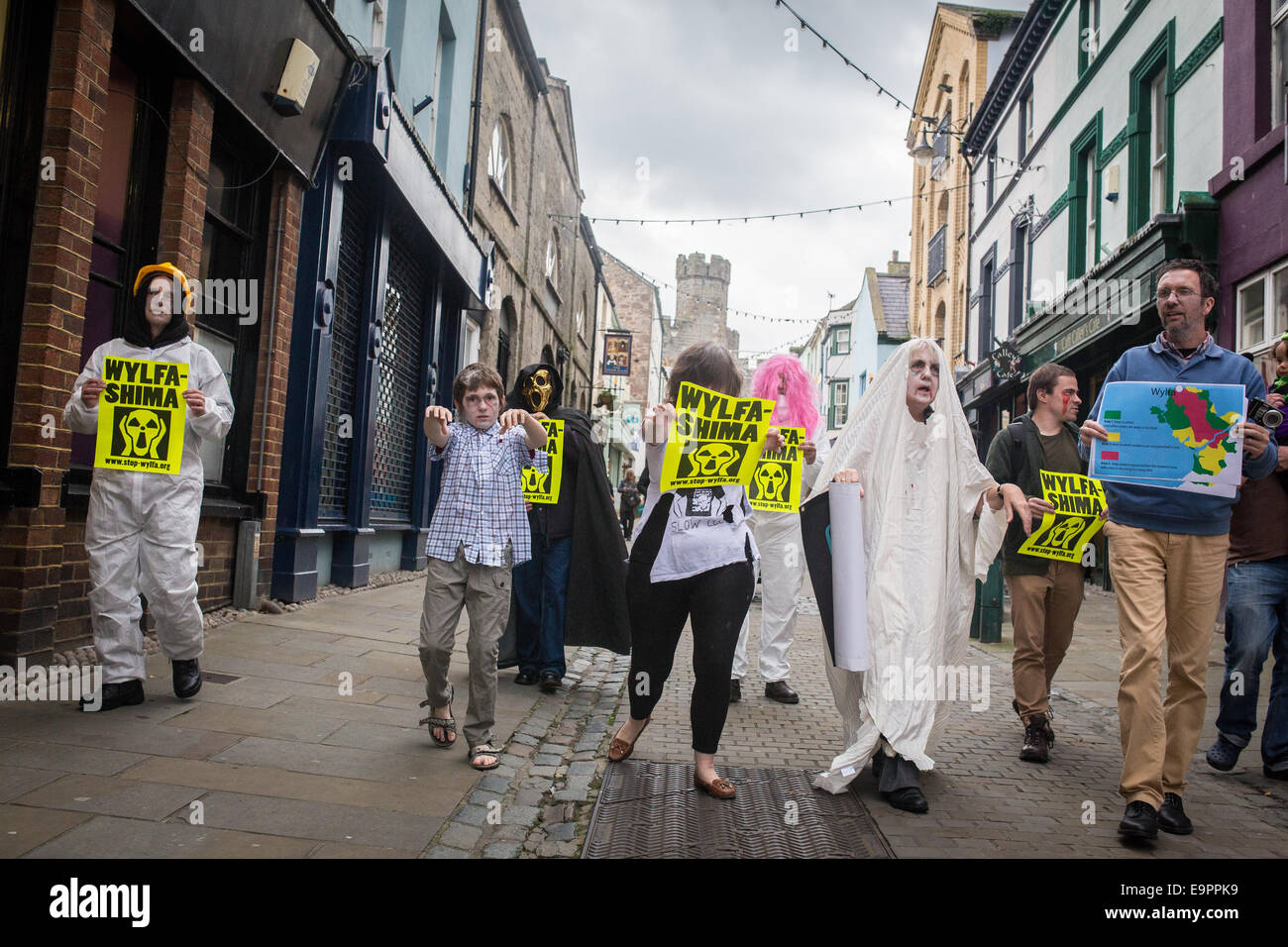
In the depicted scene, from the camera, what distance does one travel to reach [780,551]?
226 inches

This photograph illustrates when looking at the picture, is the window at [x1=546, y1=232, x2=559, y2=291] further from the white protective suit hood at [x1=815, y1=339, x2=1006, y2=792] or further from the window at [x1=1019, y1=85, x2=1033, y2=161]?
the white protective suit hood at [x1=815, y1=339, x2=1006, y2=792]

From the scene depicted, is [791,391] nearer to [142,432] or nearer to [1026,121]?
[142,432]

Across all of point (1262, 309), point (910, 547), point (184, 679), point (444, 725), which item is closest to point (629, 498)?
point (1262, 309)

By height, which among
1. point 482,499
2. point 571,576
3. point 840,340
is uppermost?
point 840,340

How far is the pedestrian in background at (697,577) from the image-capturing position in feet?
12.5

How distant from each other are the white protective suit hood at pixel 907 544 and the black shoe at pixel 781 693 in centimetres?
167

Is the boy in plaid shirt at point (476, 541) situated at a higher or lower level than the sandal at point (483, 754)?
higher

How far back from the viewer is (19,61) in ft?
15.4

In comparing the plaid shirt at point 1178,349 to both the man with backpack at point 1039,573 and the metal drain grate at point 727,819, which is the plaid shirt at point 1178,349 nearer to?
the man with backpack at point 1039,573

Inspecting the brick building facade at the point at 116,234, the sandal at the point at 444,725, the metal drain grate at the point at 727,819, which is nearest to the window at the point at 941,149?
the brick building facade at the point at 116,234

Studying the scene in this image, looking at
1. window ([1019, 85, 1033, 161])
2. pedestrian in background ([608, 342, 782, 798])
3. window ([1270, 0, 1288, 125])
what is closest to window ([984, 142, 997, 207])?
window ([1019, 85, 1033, 161])

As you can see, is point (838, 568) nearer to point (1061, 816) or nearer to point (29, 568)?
point (1061, 816)

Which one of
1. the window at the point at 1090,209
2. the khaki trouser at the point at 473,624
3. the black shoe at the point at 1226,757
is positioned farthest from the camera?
the window at the point at 1090,209

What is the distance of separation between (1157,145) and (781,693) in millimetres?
10533
